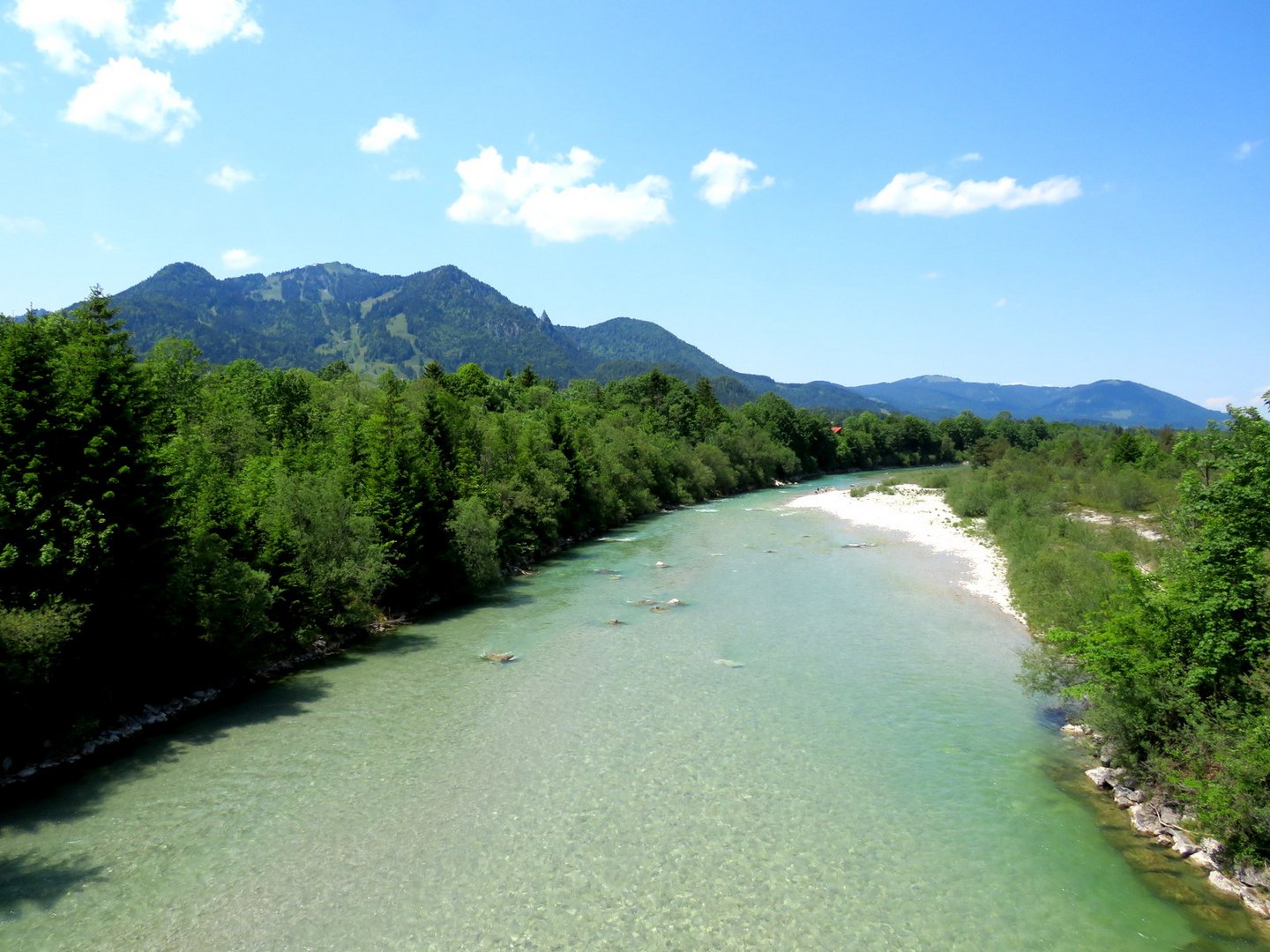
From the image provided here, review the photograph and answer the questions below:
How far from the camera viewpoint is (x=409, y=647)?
94.1 feet

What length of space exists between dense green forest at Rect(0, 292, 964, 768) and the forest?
0.08m

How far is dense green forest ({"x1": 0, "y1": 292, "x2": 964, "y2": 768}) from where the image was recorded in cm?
1820

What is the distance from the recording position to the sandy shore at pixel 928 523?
39.2 m

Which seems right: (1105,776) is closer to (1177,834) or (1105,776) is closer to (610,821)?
(1177,834)

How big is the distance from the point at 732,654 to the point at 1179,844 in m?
14.8

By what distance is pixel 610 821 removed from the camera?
16.0 m

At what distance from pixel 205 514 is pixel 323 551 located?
4.84 m

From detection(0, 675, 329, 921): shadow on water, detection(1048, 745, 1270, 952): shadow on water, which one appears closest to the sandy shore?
detection(1048, 745, 1270, 952): shadow on water

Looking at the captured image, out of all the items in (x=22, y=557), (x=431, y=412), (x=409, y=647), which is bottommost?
(x=409, y=647)

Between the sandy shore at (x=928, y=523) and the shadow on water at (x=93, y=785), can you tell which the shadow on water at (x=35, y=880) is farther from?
the sandy shore at (x=928, y=523)

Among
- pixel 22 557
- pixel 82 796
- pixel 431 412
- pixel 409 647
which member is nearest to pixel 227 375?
pixel 431 412

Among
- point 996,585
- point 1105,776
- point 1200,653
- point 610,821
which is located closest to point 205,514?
point 610,821

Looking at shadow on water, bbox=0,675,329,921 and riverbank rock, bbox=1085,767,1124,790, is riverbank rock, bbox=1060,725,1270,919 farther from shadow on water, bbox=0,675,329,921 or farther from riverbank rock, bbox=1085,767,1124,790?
shadow on water, bbox=0,675,329,921

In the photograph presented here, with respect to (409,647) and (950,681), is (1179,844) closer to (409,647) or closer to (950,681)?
(950,681)
